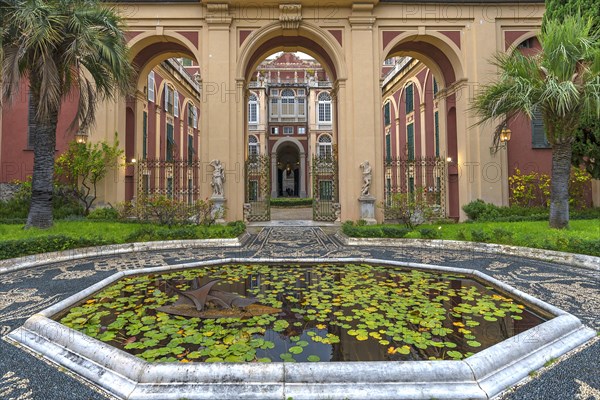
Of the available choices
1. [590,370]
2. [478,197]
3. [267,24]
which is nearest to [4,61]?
[267,24]

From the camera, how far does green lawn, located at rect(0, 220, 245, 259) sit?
632cm

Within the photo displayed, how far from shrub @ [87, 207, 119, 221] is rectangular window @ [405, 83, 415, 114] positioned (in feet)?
61.5

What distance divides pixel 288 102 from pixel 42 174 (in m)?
34.2

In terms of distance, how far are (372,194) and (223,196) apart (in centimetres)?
600

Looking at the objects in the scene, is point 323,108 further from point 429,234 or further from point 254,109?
point 429,234

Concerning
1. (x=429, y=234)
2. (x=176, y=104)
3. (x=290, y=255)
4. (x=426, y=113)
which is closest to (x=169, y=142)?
(x=176, y=104)

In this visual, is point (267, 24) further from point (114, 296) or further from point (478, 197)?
point (114, 296)

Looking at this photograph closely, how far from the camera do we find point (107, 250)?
7539 millimetres

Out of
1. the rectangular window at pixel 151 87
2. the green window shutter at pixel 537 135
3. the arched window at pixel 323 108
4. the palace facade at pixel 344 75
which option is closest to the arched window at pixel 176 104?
the rectangular window at pixel 151 87

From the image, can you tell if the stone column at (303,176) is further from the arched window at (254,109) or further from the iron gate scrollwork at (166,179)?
the iron gate scrollwork at (166,179)

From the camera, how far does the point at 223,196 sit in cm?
1259

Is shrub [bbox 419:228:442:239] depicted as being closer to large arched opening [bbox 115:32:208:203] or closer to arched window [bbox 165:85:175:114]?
large arched opening [bbox 115:32:208:203]

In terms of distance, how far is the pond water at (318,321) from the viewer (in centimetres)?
282

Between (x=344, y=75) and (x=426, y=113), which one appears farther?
(x=426, y=113)
